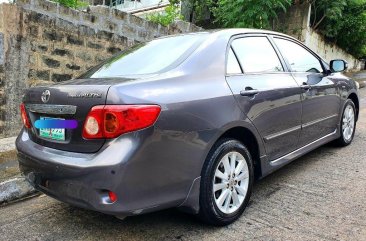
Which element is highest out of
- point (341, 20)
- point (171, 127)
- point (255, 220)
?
point (341, 20)

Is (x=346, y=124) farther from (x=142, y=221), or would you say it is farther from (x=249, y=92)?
(x=142, y=221)

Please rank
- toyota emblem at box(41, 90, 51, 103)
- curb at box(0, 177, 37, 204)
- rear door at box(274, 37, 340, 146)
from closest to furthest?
1. toyota emblem at box(41, 90, 51, 103)
2. curb at box(0, 177, 37, 204)
3. rear door at box(274, 37, 340, 146)

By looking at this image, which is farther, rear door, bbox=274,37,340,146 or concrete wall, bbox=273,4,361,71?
concrete wall, bbox=273,4,361,71

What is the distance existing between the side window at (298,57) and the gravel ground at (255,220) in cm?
121

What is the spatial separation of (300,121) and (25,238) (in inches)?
107

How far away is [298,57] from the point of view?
4.45 metres

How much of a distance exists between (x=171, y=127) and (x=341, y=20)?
41.3 feet

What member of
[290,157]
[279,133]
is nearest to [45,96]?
[279,133]

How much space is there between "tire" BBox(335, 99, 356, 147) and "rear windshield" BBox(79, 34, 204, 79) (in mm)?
2651

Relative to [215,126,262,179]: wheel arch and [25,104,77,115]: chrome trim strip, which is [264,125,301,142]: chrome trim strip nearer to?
[215,126,262,179]: wheel arch

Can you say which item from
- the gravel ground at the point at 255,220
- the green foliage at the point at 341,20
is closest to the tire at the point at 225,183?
the gravel ground at the point at 255,220

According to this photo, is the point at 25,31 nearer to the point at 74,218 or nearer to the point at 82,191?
the point at 74,218

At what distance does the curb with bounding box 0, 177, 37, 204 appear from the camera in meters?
3.79

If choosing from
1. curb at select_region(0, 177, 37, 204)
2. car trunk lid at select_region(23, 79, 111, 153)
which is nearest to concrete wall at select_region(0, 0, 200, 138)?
curb at select_region(0, 177, 37, 204)
